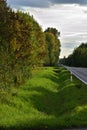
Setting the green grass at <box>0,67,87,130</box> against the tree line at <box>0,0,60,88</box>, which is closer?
the green grass at <box>0,67,87,130</box>

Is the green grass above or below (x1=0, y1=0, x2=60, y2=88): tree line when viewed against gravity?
below

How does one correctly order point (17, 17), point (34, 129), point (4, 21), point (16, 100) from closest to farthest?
point (34, 129), point (16, 100), point (4, 21), point (17, 17)

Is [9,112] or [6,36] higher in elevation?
[6,36]

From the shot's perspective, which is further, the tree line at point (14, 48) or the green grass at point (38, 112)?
the tree line at point (14, 48)

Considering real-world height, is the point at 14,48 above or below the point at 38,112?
above

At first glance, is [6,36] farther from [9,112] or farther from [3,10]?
[9,112]

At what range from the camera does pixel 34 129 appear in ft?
49.1

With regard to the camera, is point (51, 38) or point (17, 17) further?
point (51, 38)

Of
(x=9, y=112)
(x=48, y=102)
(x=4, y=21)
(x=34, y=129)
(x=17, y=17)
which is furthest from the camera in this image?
(x=17, y=17)

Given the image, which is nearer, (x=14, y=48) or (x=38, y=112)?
(x=38, y=112)

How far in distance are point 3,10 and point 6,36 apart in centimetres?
186

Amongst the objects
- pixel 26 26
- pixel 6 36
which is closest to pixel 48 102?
pixel 6 36

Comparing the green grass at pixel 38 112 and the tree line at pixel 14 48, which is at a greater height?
the tree line at pixel 14 48

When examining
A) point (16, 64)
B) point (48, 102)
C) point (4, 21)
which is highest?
point (4, 21)
